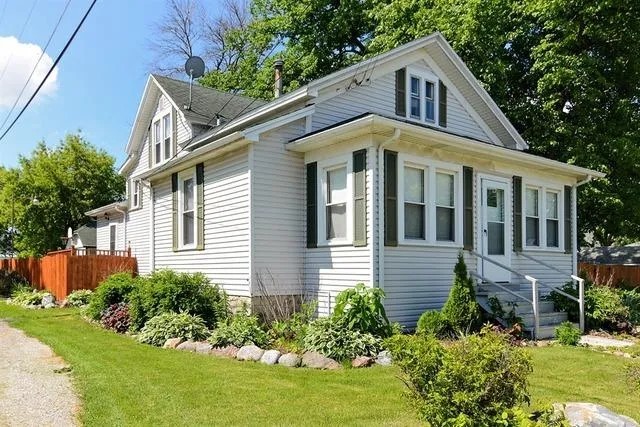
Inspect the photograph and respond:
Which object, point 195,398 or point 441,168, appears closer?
point 195,398

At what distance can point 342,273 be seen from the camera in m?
10.3

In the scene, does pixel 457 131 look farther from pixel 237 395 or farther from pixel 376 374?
pixel 237 395

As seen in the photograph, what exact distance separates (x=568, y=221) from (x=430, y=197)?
5448 mm

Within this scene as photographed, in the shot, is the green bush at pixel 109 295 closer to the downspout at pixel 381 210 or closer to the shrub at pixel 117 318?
the shrub at pixel 117 318

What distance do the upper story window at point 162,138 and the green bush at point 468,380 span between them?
1331cm

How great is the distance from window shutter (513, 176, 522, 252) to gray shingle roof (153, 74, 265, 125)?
781 cm

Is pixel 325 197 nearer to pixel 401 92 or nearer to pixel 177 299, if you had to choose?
pixel 177 299

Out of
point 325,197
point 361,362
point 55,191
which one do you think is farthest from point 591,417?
point 55,191

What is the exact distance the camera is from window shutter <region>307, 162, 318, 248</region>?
429 inches

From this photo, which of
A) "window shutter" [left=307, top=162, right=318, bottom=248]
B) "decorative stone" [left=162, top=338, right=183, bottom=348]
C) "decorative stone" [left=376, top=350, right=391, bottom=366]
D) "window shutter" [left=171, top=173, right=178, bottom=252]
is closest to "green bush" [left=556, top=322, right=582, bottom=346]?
"decorative stone" [left=376, top=350, right=391, bottom=366]

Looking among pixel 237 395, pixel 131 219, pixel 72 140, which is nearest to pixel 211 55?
pixel 72 140

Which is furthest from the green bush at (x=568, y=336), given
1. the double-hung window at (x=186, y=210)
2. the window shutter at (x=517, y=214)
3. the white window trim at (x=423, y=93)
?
the double-hung window at (x=186, y=210)

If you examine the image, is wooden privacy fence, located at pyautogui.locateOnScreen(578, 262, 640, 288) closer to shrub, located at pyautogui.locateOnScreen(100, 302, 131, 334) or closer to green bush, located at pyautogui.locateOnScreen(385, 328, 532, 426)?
shrub, located at pyautogui.locateOnScreen(100, 302, 131, 334)

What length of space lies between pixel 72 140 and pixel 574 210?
27798 mm
